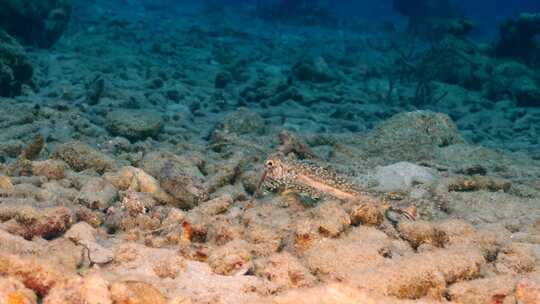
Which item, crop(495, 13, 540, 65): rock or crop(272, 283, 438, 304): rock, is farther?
crop(495, 13, 540, 65): rock

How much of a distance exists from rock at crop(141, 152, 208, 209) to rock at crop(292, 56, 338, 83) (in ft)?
32.5

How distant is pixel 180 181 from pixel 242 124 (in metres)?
3.81

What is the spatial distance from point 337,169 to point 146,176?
2568 millimetres

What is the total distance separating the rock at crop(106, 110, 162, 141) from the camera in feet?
24.8

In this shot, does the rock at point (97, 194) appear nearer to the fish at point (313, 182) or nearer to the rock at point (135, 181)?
the rock at point (135, 181)

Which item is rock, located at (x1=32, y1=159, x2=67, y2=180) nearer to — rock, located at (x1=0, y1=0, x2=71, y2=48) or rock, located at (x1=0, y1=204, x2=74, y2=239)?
rock, located at (x1=0, y1=204, x2=74, y2=239)

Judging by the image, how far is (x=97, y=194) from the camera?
487cm

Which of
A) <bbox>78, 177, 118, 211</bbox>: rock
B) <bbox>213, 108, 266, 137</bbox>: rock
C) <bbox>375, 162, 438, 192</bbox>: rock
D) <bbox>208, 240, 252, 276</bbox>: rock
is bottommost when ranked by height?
<bbox>213, 108, 266, 137</bbox>: rock

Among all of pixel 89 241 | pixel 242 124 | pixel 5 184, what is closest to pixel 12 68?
pixel 242 124

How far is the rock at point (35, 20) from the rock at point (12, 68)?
4921 millimetres

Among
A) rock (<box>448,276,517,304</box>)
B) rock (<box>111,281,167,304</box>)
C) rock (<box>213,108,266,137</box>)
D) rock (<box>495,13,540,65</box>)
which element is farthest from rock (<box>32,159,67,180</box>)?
rock (<box>495,13,540,65</box>)

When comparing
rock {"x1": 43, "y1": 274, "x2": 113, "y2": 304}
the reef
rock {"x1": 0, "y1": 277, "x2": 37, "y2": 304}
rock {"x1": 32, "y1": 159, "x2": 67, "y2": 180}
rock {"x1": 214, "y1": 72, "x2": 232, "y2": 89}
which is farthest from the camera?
the reef

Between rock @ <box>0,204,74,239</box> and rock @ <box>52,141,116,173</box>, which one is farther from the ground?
rock @ <box>0,204,74,239</box>

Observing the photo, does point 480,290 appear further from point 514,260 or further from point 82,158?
point 82,158
